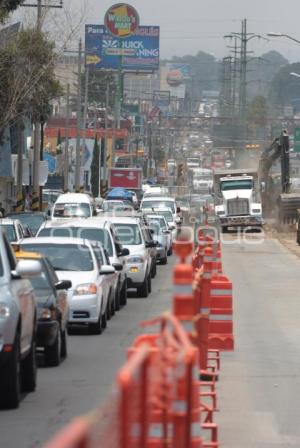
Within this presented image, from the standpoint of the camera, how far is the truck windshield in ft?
229

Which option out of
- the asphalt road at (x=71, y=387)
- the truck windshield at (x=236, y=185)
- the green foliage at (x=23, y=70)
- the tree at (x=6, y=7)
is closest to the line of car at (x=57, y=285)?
the asphalt road at (x=71, y=387)

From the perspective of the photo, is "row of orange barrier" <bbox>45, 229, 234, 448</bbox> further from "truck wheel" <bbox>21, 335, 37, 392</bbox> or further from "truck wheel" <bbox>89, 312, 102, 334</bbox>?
"truck wheel" <bbox>89, 312, 102, 334</bbox>

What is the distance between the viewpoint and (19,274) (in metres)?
12.3

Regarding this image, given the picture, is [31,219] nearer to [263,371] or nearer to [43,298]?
[43,298]

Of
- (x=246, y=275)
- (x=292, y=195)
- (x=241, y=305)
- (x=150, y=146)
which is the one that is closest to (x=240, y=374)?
(x=241, y=305)

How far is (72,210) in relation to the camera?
51.7m

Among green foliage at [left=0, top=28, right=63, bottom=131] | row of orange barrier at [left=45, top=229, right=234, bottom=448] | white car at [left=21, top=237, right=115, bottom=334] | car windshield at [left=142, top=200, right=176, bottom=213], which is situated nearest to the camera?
row of orange barrier at [left=45, top=229, right=234, bottom=448]

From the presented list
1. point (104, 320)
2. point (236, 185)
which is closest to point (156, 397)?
point (104, 320)

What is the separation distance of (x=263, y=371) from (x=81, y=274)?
5.66 m

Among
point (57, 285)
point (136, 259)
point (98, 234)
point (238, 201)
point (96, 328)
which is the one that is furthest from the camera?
point (238, 201)

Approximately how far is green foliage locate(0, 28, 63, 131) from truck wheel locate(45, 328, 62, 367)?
86.7ft

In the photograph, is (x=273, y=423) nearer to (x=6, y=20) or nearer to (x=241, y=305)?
(x=241, y=305)

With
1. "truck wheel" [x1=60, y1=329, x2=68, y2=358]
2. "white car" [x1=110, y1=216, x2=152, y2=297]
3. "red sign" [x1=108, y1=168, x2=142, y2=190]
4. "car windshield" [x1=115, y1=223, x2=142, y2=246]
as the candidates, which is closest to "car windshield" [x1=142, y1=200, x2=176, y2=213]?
"white car" [x1=110, y1=216, x2=152, y2=297]

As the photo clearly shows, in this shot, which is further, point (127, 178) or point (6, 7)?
point (127, 178)
